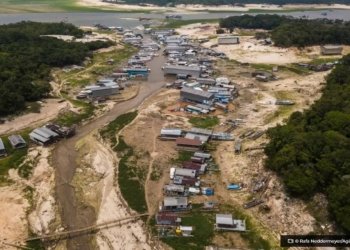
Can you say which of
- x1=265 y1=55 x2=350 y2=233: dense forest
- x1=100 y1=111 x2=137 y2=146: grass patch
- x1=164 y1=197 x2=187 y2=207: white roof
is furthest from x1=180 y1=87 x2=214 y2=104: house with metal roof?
x1=164 y1=197 x2=187 y2=207: white roof

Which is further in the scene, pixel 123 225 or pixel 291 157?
pixel 291 157

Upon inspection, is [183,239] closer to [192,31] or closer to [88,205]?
[88,205]

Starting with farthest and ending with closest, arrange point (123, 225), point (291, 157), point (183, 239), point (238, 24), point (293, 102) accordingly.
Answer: point (238, 24), point (293, 102), point (291, 157), point (123, 225), point (183, 239)

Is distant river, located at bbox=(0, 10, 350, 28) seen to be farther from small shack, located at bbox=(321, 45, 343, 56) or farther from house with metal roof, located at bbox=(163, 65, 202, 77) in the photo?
house with metal roof, located at bbox=(163, 65, 202, 77)

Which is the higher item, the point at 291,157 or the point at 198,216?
the point at 291,157

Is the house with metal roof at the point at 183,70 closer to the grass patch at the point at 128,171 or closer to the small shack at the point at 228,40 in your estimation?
the grass patch at the point at 128,171

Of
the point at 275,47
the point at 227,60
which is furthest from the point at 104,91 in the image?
the point at 275,47
